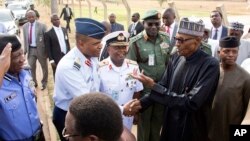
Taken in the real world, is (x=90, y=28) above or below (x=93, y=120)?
above

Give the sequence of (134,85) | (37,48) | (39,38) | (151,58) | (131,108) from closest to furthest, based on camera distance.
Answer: (131,108) → (134,85) → (151,58) → (39,38) → (37,48)

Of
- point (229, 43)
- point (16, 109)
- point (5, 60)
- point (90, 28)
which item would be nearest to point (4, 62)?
point (5, 60)

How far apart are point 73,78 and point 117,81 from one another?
0.80m

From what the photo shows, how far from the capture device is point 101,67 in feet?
12.9

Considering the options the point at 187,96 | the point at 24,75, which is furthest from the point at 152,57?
the point at 24,75

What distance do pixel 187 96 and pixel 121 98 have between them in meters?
0.88

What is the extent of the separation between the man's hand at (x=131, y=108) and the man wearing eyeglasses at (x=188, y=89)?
0.05ft

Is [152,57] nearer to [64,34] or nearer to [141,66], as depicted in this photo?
[141,66]

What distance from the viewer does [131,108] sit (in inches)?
143

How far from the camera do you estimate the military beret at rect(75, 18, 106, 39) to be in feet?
10.8

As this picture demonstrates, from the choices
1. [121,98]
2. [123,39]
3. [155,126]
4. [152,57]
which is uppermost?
[123,39]

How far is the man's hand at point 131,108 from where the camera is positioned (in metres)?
3.58

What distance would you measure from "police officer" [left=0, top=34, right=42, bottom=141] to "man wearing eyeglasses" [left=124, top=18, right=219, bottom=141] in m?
0.97

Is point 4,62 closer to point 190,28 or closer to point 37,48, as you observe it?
point 190,28
